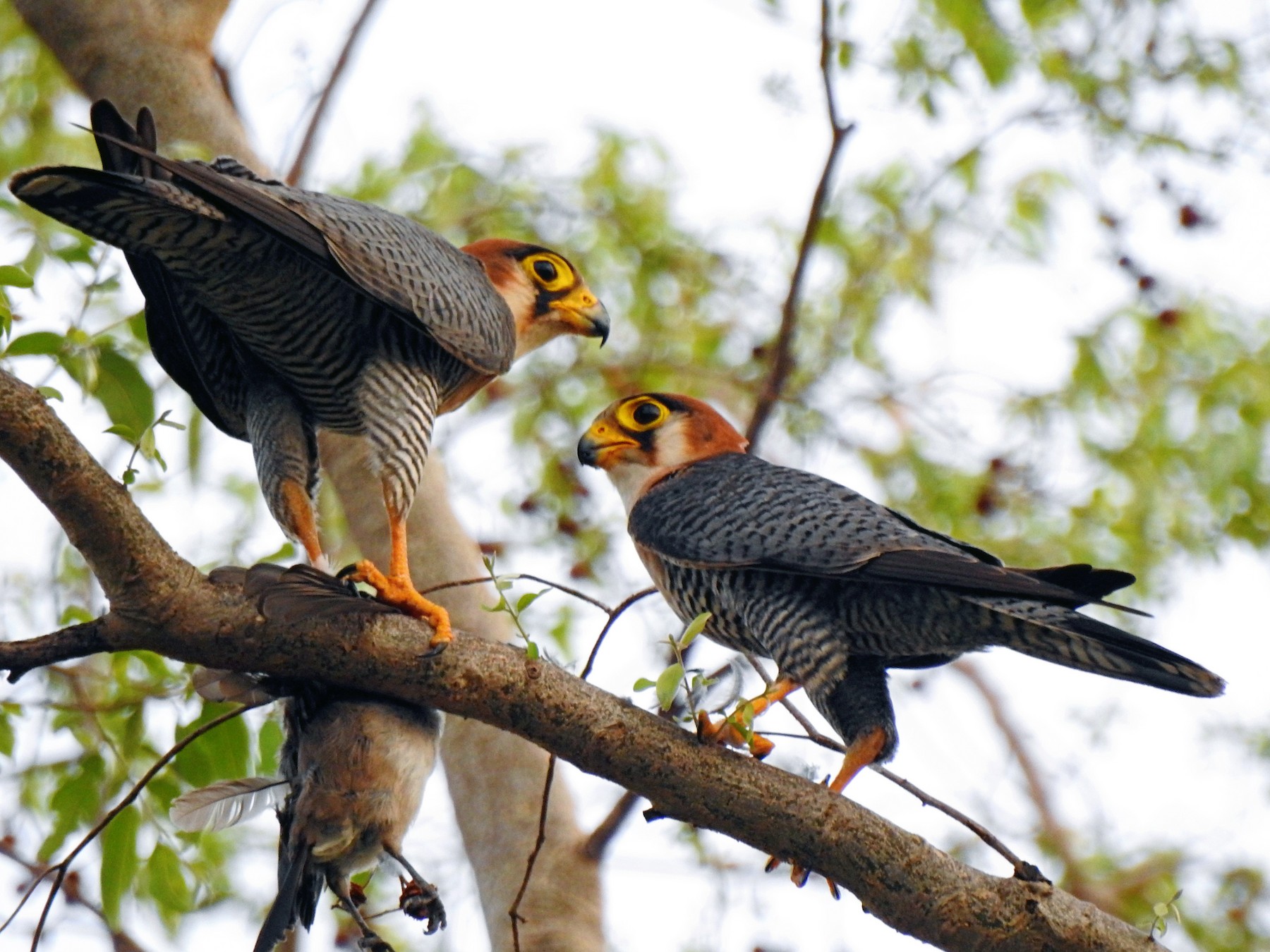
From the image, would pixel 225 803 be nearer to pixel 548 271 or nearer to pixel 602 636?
pixel 602 636

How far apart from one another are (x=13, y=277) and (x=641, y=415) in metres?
2.42

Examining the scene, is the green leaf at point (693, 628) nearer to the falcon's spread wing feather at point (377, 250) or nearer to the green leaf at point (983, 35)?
the falcon's spread wing feather at point (377, 250)

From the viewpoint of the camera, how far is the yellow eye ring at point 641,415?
5.02 meters

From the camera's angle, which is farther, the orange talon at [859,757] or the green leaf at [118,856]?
the orange talon at [859,757]

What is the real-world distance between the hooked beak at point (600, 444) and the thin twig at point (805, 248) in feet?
1.95

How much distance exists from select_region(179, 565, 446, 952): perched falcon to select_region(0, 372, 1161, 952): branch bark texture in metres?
0.22

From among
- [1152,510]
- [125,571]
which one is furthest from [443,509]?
[1152,510]

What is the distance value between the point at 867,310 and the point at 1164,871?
3236mm

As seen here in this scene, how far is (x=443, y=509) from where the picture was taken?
502 centimetres

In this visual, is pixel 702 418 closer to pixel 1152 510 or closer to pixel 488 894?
pixel 488 894

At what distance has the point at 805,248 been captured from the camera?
4363 mm

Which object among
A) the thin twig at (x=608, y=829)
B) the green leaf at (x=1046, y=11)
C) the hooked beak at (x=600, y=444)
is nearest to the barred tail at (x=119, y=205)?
the hooked beak at (x=600, y=444)

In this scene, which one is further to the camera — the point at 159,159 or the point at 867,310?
the point at 867,310

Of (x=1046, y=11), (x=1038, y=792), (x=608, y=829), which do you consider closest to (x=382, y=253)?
(x=608, y=829)
